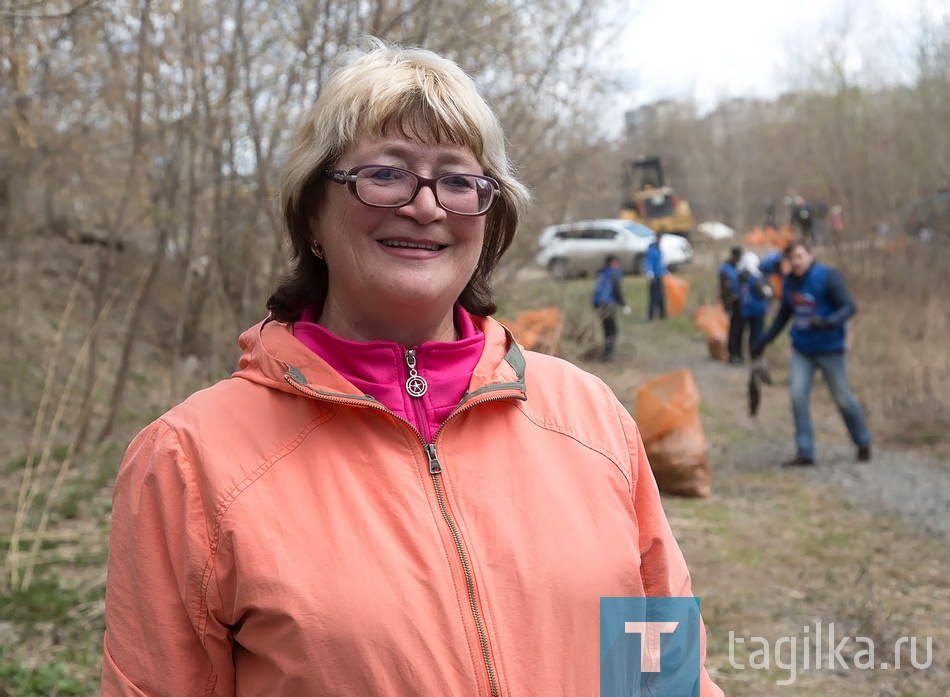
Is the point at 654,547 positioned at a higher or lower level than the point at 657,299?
higher

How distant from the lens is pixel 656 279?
1948 centimetres

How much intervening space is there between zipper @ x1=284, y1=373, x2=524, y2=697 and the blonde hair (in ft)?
1.02

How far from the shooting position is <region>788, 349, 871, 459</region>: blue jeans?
7859 millimetres

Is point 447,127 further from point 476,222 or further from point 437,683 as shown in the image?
point 437,683

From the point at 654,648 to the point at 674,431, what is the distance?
5.26m

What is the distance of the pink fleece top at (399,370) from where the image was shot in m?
1.65

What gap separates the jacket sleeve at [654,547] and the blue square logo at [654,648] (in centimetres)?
2

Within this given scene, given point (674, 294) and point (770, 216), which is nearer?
point (674, 294)

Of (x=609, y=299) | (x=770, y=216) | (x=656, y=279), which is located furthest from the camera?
(x=770, y=216)

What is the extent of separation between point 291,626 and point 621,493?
2.08 feet

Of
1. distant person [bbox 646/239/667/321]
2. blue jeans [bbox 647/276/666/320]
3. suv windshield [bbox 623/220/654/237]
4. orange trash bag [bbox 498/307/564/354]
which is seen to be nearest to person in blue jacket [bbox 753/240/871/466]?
orange trash bag [bbox 498/307/564/354]

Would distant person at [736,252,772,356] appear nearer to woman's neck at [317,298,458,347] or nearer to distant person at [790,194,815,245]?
distant person at [790,194,815,245]

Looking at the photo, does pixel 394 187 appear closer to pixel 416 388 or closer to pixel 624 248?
pixel 416 388

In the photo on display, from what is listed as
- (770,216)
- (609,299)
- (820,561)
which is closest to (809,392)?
(820,561)
